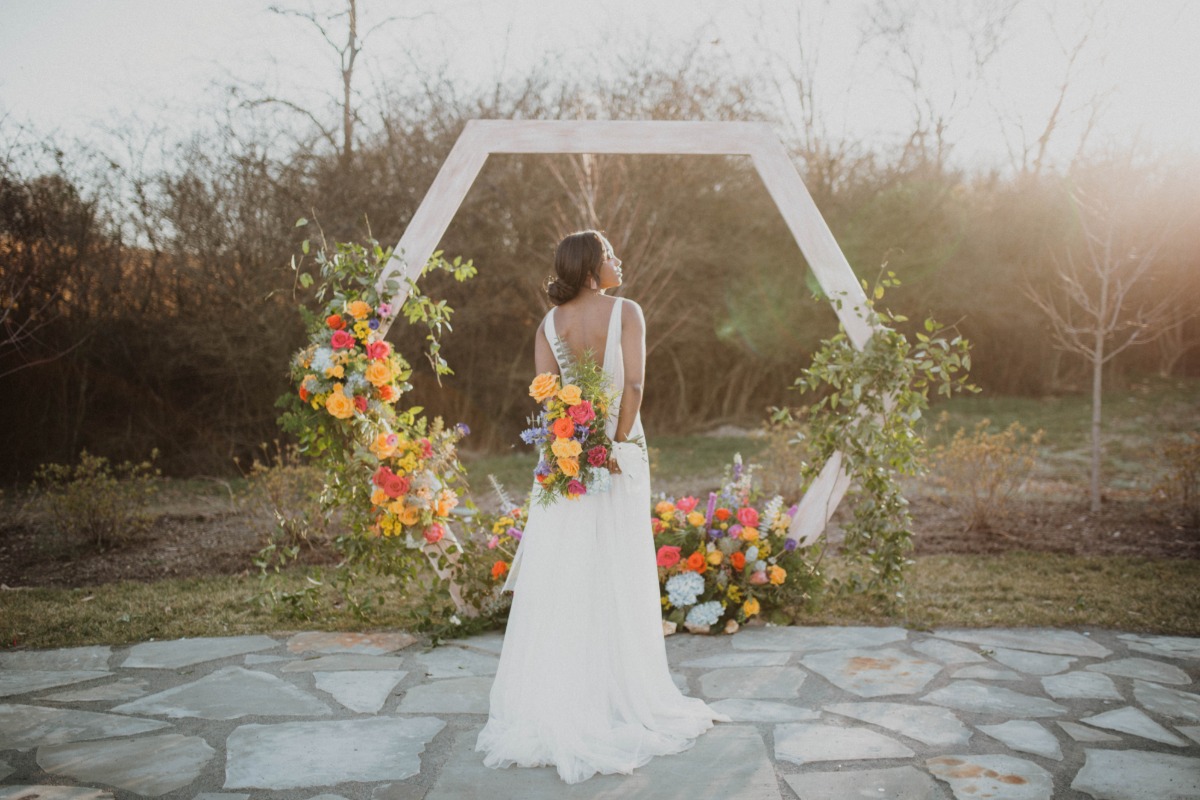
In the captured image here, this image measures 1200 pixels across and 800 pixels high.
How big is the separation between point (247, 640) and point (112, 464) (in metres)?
7.17

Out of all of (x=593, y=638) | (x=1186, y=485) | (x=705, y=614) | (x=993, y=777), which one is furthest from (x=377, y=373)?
(x=1186, y=485)

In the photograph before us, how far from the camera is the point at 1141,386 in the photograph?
17266mm

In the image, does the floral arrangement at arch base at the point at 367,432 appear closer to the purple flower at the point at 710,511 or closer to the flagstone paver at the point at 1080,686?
the purple flower at the point at 710,511

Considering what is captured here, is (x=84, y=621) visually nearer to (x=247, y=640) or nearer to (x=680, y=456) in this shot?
(x=247, y=640)

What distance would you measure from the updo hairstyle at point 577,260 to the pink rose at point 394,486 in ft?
5.23

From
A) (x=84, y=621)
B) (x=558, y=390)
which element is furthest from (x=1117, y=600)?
(x=84, y=621)

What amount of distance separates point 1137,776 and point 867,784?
3.31ft

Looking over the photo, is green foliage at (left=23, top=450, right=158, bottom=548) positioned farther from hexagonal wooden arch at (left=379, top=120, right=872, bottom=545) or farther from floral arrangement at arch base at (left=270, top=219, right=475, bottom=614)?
hexagonal wooden arch at (left=379, top=120, right=872, bottom=545)

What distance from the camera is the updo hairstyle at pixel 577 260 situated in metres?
3.66

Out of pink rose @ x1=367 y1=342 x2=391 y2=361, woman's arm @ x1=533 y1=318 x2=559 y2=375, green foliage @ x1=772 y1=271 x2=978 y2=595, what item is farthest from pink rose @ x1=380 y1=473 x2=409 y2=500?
green foliage @ x1=772 y1=271 x2=978 y2=595

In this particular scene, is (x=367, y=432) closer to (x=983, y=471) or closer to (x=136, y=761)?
(x=136, y=761)

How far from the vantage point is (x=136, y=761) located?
11.3 ft

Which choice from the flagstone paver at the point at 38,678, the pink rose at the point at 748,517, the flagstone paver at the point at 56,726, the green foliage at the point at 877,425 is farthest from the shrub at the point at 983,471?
the flagstone paver at the point at 38,678

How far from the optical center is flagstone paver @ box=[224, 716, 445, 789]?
3330 mm
